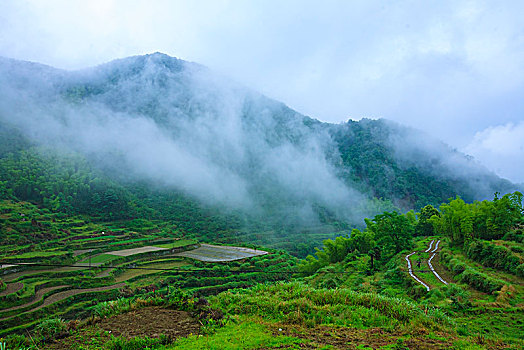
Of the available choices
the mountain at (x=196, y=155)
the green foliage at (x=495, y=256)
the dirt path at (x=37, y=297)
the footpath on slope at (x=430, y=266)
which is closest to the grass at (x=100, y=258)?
the dirt path at (x=37, y=297)

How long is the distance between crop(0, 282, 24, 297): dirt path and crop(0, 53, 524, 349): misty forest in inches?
4.7

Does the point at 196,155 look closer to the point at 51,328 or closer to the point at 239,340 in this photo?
the point at 51,328

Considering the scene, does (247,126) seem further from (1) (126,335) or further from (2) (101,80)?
(1) (126,335)

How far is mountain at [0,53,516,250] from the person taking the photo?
5966 centimetres

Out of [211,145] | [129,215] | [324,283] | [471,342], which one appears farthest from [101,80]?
[471,342]

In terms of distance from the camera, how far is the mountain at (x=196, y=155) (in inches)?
2349

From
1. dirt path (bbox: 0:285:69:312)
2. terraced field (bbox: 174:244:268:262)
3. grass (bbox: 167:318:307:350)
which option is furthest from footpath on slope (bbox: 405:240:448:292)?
dirt path (bbox: 0:285:69:312)

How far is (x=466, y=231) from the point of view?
57.0ft

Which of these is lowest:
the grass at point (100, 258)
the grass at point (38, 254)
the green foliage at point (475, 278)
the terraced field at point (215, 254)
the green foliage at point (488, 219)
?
the terraced field at point (215, 254)

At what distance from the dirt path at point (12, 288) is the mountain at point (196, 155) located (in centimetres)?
3037

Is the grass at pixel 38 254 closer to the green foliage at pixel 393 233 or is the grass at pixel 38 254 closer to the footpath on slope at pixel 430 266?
the green foliage at pixel 393 233

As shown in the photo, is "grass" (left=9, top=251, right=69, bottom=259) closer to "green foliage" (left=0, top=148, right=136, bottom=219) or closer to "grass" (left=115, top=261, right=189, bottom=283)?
"grass" (left=115, top=261, right=189, bottom=283)

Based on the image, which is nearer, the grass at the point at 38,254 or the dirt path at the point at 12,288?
the dirt path at the point at 12,288

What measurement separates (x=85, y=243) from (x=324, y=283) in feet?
95.7
